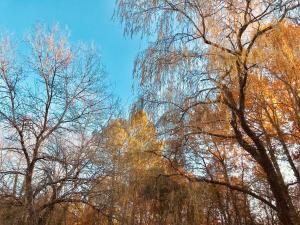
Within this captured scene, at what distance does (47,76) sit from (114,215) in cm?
434

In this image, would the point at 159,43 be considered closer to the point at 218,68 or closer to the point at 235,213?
the point at 218,68

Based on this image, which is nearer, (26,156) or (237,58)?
(237,58)

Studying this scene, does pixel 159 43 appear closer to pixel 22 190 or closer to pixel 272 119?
pixel 22 190

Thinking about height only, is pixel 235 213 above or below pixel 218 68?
above

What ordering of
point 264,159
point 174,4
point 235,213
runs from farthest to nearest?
1. point 235,213
2. point 264,159
3. point 174,4

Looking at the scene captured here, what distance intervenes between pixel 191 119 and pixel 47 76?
17.1 ft

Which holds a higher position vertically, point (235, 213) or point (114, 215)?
point (235, 213)

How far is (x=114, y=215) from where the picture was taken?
8.77 meters

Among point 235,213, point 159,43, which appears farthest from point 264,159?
point 235,213

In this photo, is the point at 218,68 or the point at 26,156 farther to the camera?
the point at 26,156

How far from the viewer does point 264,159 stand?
6.24 m

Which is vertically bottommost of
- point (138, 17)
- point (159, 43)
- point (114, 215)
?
point (114, 215)

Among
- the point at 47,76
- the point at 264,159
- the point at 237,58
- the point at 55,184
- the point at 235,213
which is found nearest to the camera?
the point at 237,58

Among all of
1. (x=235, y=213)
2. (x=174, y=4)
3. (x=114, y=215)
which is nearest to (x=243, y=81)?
(x=174, y=4)
